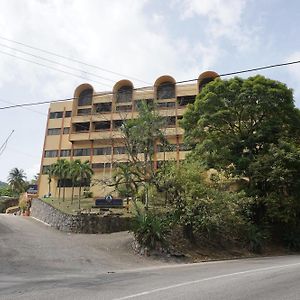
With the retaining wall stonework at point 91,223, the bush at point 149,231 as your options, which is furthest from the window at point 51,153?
the bush at point 149,231

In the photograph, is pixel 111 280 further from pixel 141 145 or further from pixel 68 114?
pixel 68 114

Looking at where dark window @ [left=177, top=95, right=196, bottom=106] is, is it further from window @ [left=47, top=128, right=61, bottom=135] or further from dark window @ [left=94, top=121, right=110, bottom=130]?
window @ [left=47, top=128, right=61, bottom=135]

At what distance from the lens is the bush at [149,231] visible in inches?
719

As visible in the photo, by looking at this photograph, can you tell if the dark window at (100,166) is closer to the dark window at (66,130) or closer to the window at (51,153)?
the window at (51,153)

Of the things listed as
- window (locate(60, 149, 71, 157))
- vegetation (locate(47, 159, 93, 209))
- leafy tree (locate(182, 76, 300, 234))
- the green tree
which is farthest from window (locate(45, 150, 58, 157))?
leafy tree (locate(182, 76, 300, 234))

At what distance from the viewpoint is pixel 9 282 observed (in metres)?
9.66

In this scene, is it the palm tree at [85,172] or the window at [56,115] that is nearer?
the palm tree at [85,172]

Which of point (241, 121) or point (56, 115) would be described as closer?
point (241, 121)

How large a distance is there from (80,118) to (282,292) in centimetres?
5368

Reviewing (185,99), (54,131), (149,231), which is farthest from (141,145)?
(54,131)

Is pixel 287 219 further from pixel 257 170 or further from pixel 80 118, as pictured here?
pixel 80 118

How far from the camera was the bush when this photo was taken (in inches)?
719

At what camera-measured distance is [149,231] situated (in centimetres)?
1834

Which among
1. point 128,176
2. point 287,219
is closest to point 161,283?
point 128,176
